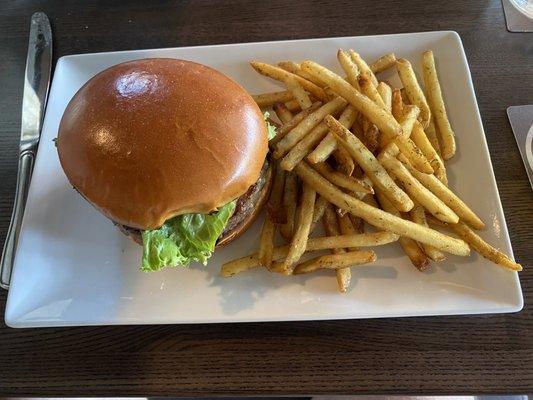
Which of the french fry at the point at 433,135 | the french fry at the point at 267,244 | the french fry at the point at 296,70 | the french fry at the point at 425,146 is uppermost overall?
the french fry at the point at 296,70

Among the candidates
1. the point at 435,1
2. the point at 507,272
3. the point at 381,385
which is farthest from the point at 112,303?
the point at 435,1

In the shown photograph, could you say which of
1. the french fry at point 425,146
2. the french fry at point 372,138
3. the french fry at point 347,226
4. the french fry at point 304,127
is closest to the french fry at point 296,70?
the french fry at point 304,127

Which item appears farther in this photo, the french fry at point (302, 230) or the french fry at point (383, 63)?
the french fry at point (383, 63)

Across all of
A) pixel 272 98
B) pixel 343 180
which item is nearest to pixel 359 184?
pixel 343 180

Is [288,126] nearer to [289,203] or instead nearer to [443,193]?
[289,203]

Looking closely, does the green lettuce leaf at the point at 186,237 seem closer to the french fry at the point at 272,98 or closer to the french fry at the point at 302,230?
the french fry at the point at 302,230
